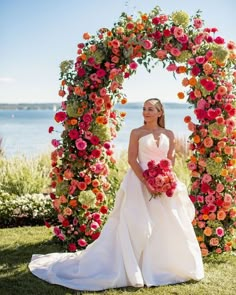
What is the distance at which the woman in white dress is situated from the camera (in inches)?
219

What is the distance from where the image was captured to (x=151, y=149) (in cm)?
588

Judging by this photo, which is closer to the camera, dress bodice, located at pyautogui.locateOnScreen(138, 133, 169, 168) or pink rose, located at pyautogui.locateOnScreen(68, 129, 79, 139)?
dress bodice, located at pyautogui.locateOnScreen(138, 133, 169, 168)

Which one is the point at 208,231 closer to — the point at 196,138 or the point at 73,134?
the point at 196,138

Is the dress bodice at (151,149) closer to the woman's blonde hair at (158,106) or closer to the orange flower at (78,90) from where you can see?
the woman's blonde hair at (158,106)

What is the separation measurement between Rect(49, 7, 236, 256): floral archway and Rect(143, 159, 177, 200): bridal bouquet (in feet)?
3.40

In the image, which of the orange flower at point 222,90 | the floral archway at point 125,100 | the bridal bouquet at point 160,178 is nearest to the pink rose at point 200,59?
the floral archway at point 125,100

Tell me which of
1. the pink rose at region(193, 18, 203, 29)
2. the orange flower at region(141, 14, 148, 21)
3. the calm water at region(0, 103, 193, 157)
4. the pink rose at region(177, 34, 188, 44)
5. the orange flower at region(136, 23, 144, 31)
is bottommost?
the calm water at region(0, 103, 193, 157)

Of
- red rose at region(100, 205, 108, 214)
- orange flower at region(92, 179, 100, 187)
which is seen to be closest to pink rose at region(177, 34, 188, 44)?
orange flower at region(92, 179, 100, 187)

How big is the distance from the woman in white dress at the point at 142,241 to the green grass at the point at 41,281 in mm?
117

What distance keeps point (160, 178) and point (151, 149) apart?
44 cm

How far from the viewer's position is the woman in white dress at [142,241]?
5562 mm

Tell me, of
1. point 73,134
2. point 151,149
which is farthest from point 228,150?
point 73,134

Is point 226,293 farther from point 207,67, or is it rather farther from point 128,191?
point 207,67

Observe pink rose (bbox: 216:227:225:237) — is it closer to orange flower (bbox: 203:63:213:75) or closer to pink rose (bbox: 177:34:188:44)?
orange flower (bbox: 203:63:213:75)
